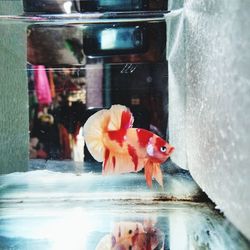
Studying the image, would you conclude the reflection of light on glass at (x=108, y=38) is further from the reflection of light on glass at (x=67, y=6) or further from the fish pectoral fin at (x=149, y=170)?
the fish pectoral fin at (x=149, y=170)

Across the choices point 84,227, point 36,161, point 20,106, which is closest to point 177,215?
point 84,227

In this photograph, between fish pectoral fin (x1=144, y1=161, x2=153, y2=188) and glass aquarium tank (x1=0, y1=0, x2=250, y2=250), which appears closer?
glass aquarium tank (x1=0, y1=0, x2=250, y2=250)

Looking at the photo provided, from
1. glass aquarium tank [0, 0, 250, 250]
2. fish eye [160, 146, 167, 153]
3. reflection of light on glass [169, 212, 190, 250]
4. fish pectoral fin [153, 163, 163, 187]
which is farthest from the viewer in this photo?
fish pectoral fin [153, 163, 163, 187]

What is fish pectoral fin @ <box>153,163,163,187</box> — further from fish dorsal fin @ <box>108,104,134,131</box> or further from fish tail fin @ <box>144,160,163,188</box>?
fish dorsal fin @ <box>108,104,134,131</box>

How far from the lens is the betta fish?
1561 millimetres

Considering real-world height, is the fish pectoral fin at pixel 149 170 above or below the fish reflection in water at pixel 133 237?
above

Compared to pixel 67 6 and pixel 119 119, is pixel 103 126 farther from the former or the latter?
pixel 67 6

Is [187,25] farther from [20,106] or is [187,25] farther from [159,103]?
[20,106]

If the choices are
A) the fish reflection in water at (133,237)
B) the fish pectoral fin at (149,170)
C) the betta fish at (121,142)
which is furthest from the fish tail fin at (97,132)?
the fish reflection in water at (133,237)

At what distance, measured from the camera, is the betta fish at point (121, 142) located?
156cm

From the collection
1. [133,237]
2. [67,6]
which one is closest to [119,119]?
[133,237]

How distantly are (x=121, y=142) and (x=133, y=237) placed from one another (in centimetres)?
37

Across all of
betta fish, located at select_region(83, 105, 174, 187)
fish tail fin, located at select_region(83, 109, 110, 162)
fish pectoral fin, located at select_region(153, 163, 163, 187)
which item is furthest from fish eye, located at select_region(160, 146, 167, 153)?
fish tail fin, located at select_region(83, 109, 110, 162)

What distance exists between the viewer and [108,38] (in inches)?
84.5
